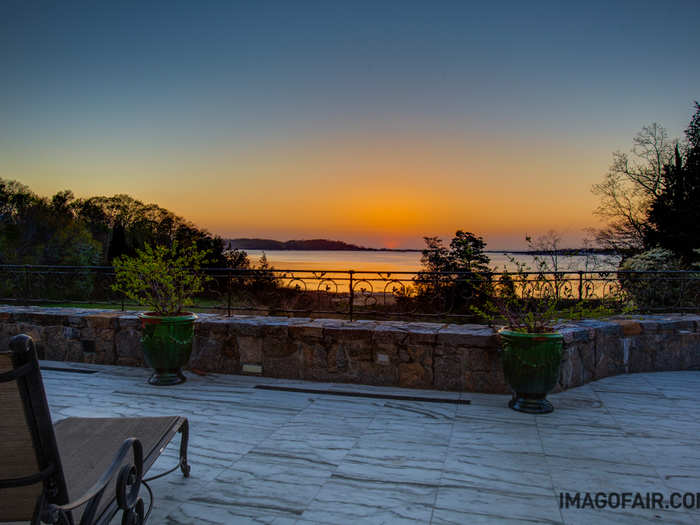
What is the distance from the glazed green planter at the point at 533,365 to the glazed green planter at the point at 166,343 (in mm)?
3170

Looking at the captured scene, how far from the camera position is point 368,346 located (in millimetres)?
Answer: 4895

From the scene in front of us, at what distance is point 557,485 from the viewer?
2652mm

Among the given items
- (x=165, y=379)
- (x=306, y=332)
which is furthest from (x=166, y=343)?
(x=306, y=332)

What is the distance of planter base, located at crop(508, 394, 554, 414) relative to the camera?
13.0ft

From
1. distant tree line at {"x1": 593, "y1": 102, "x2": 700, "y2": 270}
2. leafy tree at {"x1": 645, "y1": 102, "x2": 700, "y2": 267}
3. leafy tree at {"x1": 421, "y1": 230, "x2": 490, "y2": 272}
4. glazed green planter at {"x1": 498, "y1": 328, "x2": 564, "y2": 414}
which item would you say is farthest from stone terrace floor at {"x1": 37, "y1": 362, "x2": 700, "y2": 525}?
distant tree line at {"x1": 593, "y1": 102, "x2": 700, "y2": 270}

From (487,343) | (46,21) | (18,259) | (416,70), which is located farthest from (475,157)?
(18,259)

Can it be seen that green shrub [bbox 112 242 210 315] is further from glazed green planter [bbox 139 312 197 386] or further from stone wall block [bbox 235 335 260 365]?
stone wall block [bbox 235 335 260 365]

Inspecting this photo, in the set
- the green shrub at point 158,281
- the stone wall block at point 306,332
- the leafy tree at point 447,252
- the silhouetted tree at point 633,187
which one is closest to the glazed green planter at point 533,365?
the stone wall block at point 306,332

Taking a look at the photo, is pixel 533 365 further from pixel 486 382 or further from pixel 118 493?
pixel 118 493

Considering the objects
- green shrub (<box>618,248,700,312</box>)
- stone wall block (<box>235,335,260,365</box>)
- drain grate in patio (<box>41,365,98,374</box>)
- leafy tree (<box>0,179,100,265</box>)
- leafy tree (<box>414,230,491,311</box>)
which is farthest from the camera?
leafy tree (<box>0,179,100,265</box>)

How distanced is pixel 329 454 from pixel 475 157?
36.0 feet

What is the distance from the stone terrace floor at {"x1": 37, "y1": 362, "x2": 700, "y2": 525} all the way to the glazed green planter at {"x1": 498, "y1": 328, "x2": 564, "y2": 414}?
173 millimetres

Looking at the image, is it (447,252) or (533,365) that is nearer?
(533,365)

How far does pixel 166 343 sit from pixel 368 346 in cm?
208
